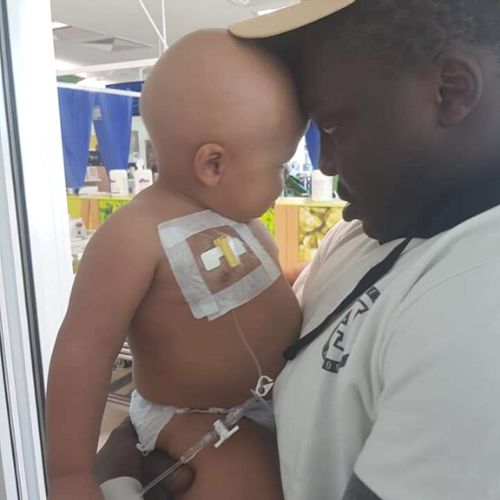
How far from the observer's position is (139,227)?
640 millimetres

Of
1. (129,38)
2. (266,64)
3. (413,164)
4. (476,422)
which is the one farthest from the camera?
(129,38)

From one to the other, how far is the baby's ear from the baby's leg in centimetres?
31

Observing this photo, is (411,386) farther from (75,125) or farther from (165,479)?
(75,125)

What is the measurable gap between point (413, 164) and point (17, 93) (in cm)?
76

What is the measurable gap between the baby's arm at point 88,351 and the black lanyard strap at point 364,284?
0.21m

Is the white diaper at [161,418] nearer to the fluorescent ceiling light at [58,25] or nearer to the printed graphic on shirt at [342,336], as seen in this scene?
the printed graphic on shirt at [342,336]

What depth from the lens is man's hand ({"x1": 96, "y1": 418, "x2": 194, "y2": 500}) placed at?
24.4 inches

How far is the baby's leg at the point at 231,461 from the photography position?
0.60m

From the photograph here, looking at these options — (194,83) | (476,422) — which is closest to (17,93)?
(194,83)

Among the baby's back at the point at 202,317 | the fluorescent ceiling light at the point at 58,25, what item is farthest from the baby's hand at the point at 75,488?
the fluorescent ceiling light at the point at 58,25

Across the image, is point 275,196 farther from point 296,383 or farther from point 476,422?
point 476,422

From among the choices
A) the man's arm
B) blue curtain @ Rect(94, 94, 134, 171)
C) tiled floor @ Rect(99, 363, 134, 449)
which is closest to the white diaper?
the man's arm

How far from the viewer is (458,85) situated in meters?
0.48

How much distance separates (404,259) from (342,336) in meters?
0.10
